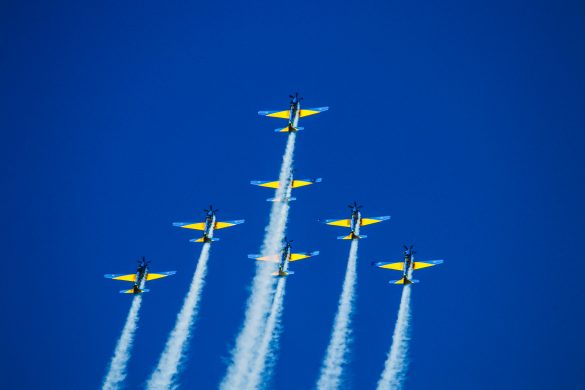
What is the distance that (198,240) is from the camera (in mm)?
80312

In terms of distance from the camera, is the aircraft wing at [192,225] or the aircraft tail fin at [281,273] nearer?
the aircraft tail fin at [281,273]

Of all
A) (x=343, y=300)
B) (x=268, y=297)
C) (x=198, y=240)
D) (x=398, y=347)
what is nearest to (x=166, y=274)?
(x=198, y=240)

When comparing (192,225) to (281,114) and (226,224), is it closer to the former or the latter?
(226,224)

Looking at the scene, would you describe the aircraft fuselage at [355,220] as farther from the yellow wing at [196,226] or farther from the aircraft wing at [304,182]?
the yellow wing at [196,226]

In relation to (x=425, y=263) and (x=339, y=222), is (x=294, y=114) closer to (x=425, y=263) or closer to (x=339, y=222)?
(x=339, y=222)

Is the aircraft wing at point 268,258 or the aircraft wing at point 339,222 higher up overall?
the aircraft wing at point 339,222

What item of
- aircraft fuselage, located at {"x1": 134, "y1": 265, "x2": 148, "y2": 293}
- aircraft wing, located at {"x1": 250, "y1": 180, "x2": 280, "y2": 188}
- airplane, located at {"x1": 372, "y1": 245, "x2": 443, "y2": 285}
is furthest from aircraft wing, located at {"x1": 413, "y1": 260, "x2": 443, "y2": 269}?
aircraft fuselage, located at {"x1": 134, "y1": 265, "x2": 148, "y2": 293}

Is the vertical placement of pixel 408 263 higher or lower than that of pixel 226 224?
lower

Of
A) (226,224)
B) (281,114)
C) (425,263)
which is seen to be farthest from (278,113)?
(425,263)

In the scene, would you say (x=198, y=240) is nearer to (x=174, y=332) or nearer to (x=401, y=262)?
(x=174, y=332)

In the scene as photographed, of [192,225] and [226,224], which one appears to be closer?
[226,224]

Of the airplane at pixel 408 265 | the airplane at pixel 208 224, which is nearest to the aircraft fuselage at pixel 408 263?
the airplane at pixel 408 265

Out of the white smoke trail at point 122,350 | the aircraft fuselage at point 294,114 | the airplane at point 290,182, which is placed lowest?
the white smoke trail at point 122,350

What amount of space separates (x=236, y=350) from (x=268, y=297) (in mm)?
5399
